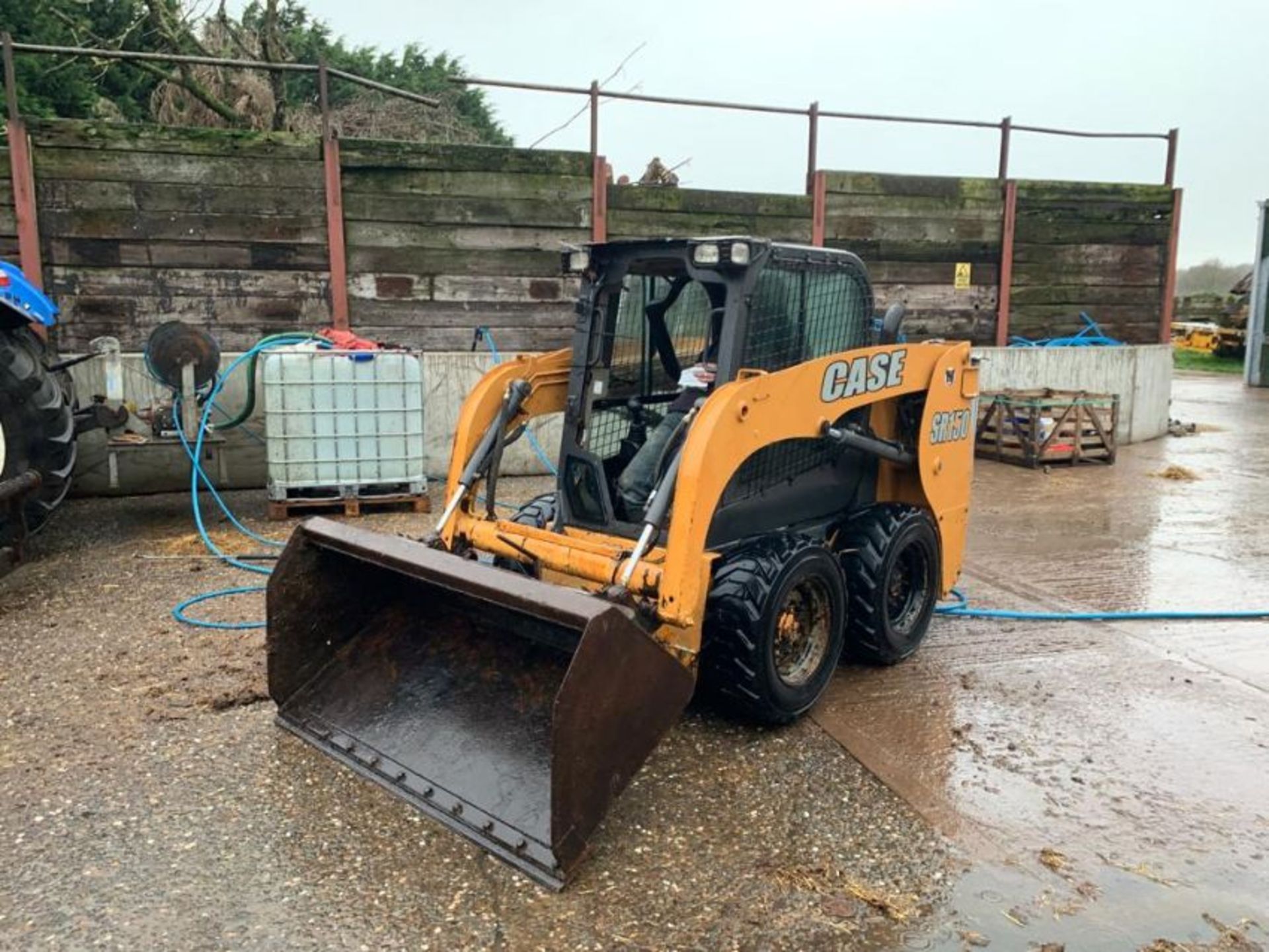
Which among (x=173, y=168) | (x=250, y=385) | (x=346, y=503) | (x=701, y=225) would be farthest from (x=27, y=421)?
(x=701, y=225)

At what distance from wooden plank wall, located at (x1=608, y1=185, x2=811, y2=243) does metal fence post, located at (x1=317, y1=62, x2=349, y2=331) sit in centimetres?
250

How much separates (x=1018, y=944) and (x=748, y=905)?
2.46 feet

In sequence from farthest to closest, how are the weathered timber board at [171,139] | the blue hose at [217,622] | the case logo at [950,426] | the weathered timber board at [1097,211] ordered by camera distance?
the weathered timber board at [1097,211] < the weathered timber board at [171,139] < the blue hose at [217,622] < the case logo at [950,426]

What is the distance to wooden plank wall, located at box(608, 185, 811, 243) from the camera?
9.82 m

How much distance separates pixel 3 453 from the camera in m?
5.62

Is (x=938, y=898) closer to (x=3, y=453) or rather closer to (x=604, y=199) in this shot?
(x=3, y=453)

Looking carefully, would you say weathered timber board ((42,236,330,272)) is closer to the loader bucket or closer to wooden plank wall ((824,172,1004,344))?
wooden plank wall ((824,172,1004,344))

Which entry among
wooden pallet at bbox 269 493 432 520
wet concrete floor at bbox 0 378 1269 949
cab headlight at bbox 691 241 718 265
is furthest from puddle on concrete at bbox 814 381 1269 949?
wooden pallet at bbox 269 493 432 520

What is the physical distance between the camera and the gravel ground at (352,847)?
112 inches

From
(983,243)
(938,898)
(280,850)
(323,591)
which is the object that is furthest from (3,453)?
(983,243)

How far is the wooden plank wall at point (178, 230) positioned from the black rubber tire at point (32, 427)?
2357 mm

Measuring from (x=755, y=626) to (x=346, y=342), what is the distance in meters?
5.23

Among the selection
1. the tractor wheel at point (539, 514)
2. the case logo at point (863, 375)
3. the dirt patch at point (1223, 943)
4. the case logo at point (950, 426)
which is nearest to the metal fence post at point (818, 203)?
the case logo at point (950, 426)

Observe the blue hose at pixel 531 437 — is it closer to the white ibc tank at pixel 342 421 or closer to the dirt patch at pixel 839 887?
the white ibc tank at pixel 342 421
